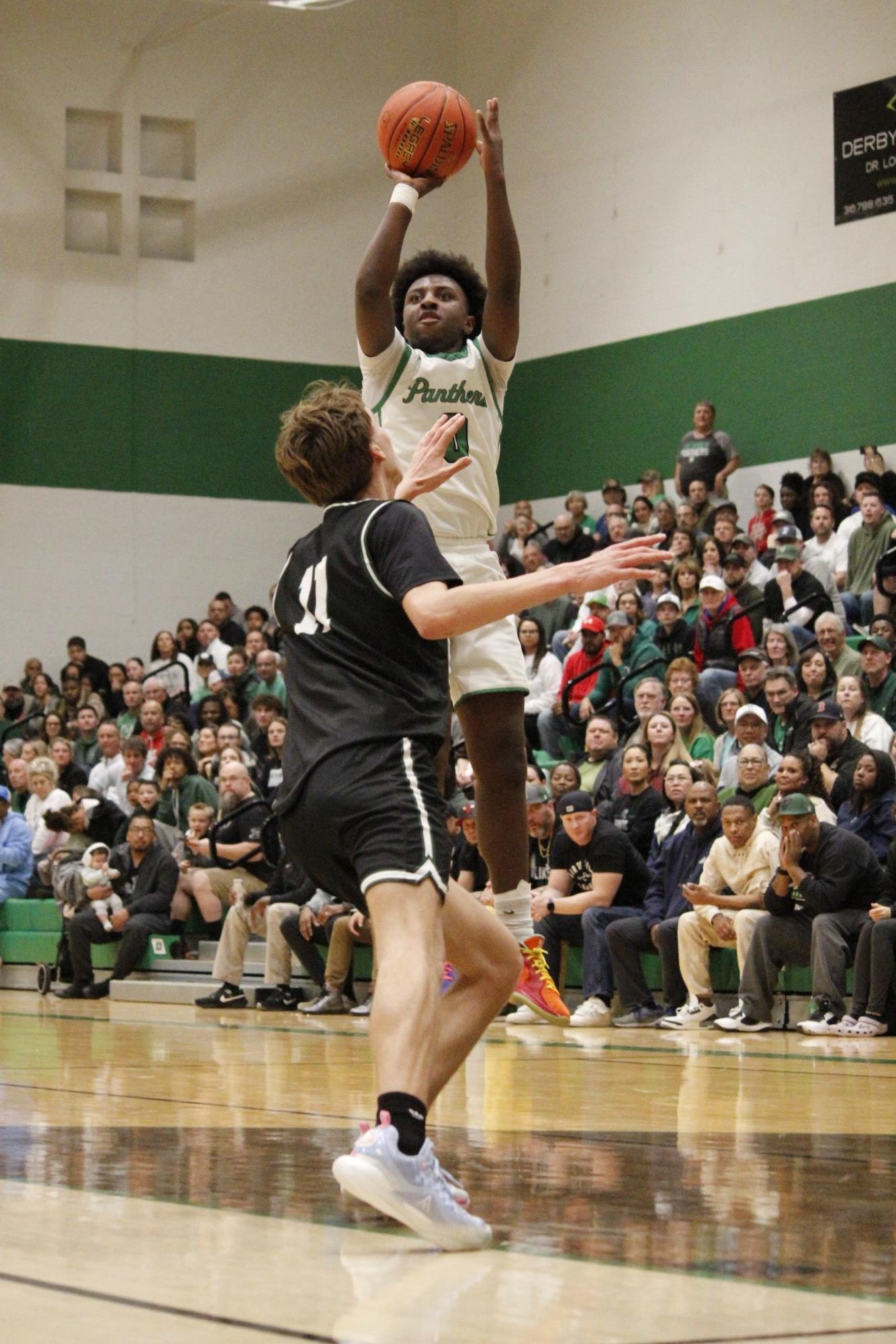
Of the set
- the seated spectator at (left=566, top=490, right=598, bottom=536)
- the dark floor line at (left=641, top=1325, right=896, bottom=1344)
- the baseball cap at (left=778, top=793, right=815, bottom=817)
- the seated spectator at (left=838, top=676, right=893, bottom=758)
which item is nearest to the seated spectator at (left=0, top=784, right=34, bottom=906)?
the seated spectator at (left=566, top=490, right=598, bottom=536)

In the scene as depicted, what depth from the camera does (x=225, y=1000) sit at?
1238 cm

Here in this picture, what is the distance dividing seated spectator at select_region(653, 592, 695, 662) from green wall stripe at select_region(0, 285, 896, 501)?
14.4ft

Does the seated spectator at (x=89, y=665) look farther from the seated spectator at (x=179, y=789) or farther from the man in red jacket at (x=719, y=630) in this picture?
the man in red jacket at (x=719, y=630)

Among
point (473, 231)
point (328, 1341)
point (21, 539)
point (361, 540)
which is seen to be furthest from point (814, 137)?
point (328, 1341)

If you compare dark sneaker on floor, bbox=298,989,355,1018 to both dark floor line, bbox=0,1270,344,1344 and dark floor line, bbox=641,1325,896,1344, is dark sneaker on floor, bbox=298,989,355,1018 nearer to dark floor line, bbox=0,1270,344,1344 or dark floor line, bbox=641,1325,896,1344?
dark floor line, bbox=0,1270,344,1344

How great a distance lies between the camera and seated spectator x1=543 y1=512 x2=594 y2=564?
18.7 metres

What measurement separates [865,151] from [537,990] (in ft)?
48.0

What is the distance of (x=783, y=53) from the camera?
19.4m

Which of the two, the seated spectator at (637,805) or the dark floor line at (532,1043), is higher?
the seated spectator at (637,805)

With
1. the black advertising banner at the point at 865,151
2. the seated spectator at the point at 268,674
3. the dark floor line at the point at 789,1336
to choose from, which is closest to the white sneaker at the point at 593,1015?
the seated spectator at the point at 268,674

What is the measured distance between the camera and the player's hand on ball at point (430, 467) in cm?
403

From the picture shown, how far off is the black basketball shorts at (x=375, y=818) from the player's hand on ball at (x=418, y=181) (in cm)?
231

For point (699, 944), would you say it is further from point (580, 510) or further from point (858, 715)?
point (580, 510)

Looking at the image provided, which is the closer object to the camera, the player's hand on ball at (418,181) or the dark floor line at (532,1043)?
the player's hand on ball at (418,181)
